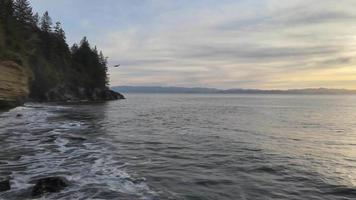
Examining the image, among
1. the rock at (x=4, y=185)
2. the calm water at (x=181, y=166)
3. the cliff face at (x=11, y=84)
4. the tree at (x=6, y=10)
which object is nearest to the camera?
the rock at (x=4, y=185)

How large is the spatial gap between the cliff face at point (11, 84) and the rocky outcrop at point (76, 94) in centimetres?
6632

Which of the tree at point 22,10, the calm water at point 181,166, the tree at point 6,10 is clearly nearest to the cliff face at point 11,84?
the calm water at point 181,166

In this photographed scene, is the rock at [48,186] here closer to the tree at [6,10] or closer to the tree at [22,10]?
the tree at [6,10]

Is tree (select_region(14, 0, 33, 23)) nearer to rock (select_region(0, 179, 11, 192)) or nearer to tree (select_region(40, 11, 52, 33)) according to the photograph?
tree (select_region(40, 11, 52, 33))

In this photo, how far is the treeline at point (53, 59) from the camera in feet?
305

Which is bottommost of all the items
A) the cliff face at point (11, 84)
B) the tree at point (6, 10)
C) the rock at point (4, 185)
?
the rock at point (4, 185)

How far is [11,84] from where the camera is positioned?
34000 millimetres

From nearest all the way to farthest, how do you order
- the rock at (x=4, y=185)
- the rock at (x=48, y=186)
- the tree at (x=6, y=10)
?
the rock at (x=48, y=186) → the rock at (x=4, y=185) → the tree at (x=6, y=10)

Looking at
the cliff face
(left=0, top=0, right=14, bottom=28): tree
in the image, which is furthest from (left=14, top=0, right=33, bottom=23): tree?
the cliff face

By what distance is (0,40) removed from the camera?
41.6 metres

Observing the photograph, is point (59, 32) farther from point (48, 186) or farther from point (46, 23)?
point (48, 186)

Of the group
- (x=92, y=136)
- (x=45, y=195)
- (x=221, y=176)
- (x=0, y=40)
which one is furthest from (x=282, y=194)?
(x=0, y=40)

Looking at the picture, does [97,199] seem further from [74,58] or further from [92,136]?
[74,58]

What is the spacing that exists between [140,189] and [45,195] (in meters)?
3.32
